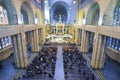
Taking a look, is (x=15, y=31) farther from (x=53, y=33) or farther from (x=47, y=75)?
(x=53, y=33)

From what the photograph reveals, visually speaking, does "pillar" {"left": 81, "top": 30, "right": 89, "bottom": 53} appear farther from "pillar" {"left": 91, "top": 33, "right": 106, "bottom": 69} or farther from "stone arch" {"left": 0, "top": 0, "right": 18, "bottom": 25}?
"stone arch" {"left": 0, "top": 0, "right": 18, "bottom": 25}

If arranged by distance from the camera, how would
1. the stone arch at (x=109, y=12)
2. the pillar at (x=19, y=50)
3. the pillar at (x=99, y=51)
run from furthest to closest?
the pillar at (x=19, y=50) → the pillar at (x=99, y=51) → the stone arch at (x=109, y=12)

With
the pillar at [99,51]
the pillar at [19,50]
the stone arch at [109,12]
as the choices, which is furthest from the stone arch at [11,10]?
the stone arch at [109,12]

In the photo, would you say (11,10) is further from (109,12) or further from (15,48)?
(109,12)

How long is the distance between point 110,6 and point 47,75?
10.9 metres

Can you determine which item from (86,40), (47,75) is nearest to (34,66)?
(47,75)

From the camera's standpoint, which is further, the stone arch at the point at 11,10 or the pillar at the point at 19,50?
the pillar at the point at 19,50

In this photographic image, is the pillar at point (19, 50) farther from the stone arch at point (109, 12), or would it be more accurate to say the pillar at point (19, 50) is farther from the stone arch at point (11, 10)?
the stone arch at point (109, 12)

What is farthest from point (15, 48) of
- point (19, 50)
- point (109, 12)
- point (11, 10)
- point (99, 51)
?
point (109, 12)

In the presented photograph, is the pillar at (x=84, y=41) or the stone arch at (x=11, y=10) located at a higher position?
the stone arch at (x=11, y=10)

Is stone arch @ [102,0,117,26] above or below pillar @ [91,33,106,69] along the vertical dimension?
above

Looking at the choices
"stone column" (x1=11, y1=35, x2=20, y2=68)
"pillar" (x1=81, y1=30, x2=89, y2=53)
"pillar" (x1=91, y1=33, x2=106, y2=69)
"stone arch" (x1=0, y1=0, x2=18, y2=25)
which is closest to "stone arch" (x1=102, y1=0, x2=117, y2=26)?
"pillar" (x1=91, y1=33, x2=106, y2=69)

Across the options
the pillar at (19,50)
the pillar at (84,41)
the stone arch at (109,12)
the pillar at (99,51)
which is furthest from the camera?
the pillar at (84,41)

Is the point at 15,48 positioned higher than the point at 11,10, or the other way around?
the point at 11,10
